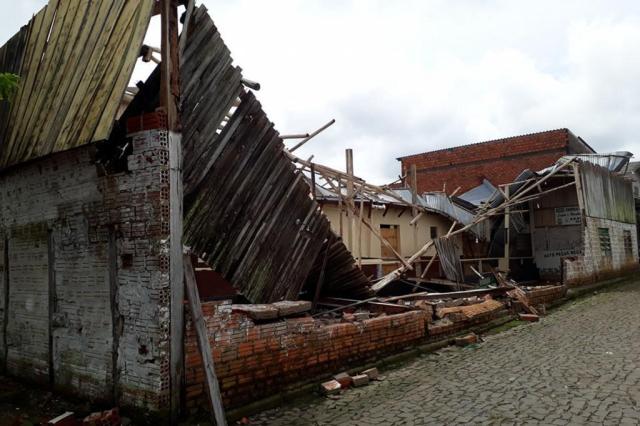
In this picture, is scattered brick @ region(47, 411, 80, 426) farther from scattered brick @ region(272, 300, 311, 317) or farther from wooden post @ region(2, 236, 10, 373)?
wooden post @ region(2, 236, 10, 373)

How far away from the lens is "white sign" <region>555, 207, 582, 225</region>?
56.8 feet

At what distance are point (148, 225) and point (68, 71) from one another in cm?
241

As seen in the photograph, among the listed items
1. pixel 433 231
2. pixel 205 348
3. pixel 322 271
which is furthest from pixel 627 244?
pixel 205 348

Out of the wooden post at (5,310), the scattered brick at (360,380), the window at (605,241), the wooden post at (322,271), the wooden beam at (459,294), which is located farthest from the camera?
the window at (605,241)

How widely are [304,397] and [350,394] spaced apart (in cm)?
57

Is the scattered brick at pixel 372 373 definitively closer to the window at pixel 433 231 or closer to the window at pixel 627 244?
the window at pixel 433 231

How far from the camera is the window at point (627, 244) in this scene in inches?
778

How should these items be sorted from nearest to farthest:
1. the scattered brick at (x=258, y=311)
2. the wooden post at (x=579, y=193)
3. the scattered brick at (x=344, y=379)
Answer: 1. the scattered brick at (x=258, y=311)
2. the scattered brick at (x=344, y=379)
3. the wooden post at (x=579, y=193)

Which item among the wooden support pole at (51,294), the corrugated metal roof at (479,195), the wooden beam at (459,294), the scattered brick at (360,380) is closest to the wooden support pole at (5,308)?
the wooden support pole at (51,294)

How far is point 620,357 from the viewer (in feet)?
22.6

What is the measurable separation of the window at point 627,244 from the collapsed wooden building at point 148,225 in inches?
668

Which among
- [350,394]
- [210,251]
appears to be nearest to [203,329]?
[210,251]

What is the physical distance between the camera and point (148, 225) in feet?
14.9

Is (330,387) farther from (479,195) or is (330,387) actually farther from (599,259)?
(479,195)
